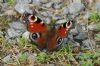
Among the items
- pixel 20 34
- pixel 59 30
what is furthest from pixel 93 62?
pixel 20 34

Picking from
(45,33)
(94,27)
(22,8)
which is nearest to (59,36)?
(45,33)

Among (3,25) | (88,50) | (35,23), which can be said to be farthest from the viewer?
(3,25)

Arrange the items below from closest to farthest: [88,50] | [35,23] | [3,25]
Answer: [35,23], [88,50], [3,25]

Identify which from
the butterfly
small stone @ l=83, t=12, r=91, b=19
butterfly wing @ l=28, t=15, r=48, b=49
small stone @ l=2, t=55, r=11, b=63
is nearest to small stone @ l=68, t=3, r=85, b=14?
small stone @ l=83, t=12, r=91, b=19

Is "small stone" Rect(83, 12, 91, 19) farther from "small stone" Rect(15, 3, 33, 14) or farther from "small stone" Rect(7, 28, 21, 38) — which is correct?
"small stone" Rect(7, 28, 21, 38)

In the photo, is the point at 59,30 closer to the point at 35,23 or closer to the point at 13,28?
the point at 35,23

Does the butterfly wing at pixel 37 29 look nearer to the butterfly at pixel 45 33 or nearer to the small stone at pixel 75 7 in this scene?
the butterfly at pixel 45 33

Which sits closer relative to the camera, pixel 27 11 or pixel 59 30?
pixel 59 30

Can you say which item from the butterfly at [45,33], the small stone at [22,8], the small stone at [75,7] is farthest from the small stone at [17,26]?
the small stone at [75,7]
